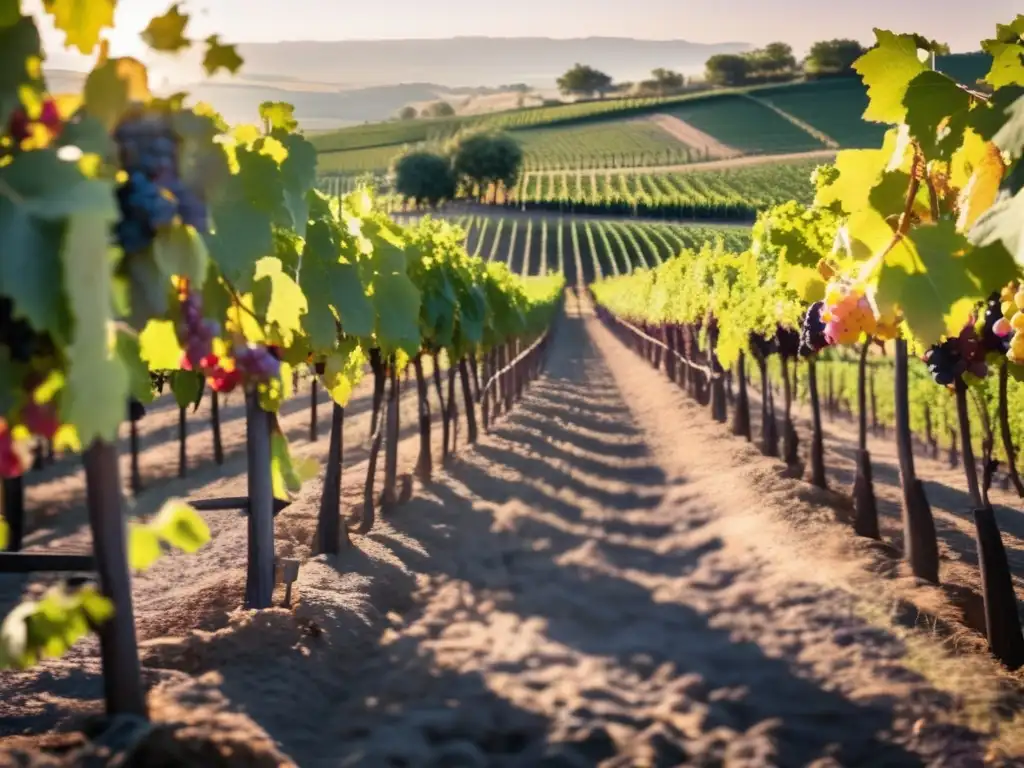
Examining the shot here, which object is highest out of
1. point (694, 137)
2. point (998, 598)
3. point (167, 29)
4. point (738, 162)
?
point (694, 137)

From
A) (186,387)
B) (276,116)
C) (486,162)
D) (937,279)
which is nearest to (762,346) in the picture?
(186,387)

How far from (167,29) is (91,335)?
86 cm

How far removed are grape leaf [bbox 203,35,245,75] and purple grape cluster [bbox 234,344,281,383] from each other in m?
0.71

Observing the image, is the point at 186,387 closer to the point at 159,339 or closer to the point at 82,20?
the point at 159,339

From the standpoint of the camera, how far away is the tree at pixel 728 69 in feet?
445

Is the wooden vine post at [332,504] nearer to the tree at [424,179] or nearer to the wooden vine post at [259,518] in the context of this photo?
the wooden vine post at [259,518]

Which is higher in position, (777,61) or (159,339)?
(777,61)

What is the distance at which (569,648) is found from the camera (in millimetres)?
5934

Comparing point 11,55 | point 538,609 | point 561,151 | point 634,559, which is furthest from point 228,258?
point 561,151

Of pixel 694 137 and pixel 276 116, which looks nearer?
pixel 276 116

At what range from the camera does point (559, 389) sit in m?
22.9

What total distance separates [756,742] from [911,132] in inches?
111

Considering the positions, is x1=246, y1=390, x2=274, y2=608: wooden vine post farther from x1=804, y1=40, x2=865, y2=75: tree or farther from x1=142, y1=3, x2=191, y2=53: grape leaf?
x1=804, y1=40, x2=865, y2=75: tree

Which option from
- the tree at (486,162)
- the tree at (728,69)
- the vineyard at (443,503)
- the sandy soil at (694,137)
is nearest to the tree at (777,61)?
the tree at (728,69)
